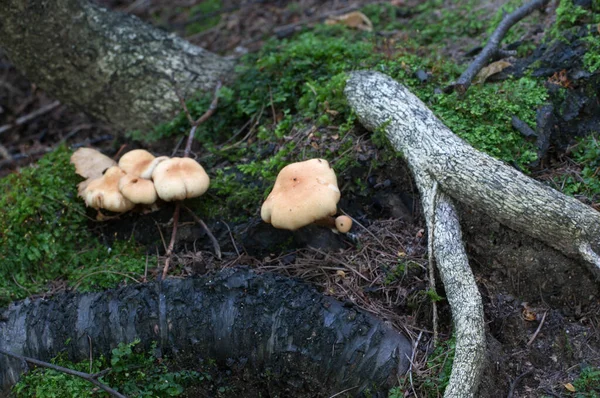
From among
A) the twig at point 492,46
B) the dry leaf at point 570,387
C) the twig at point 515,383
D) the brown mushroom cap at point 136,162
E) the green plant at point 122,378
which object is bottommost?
the twig at point 515,383

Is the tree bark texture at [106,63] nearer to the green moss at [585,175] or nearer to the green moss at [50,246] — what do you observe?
the green moss at [50,246]

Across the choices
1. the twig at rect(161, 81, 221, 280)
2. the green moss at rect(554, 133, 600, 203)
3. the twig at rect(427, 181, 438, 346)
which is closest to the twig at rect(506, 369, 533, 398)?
the twig at rect(427, 181, 438, 346)

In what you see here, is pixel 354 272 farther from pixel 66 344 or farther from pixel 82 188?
pixel 82 188

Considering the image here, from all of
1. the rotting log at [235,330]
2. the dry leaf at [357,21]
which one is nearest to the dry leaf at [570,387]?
the rotting log at [235,330]

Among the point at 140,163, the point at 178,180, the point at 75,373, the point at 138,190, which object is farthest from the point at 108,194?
the point at 75,373

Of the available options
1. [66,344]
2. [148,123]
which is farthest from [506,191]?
[148,123]

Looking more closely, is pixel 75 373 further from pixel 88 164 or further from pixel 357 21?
pixel 357 21
